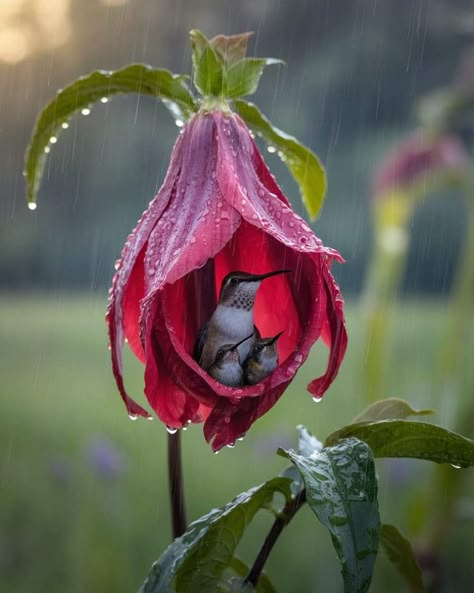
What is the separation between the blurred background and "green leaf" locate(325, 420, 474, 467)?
57 centimetres

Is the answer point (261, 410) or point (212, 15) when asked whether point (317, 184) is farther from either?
point (212, 15)

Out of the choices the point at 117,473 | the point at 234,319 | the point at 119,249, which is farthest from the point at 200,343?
the point at 119,249

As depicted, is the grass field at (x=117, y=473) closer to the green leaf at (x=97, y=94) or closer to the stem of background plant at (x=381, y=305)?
the stem of background plant at (x=381, y=305)

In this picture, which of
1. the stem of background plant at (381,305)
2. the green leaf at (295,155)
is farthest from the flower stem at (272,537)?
the stem of background plant at (381,305)

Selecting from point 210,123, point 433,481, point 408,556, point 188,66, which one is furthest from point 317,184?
point 188,66

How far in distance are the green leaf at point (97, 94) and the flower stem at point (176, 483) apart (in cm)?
15

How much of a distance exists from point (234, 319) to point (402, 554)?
14 cm

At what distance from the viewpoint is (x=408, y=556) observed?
1.41ft

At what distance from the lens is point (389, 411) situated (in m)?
0.44

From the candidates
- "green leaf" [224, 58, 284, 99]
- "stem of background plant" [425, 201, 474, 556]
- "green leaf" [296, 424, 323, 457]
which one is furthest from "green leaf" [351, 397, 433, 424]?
"stem of background plant" [425, 201, 474, 556]

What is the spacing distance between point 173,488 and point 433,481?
396 mm

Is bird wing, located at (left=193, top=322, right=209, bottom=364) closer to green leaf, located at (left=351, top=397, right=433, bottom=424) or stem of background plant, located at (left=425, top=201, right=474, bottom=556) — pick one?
green leaf, located at (left=351, top=397, right=433, bottom=424)

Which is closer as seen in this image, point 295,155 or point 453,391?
point 295,155

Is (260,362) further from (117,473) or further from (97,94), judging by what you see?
(117,473)
